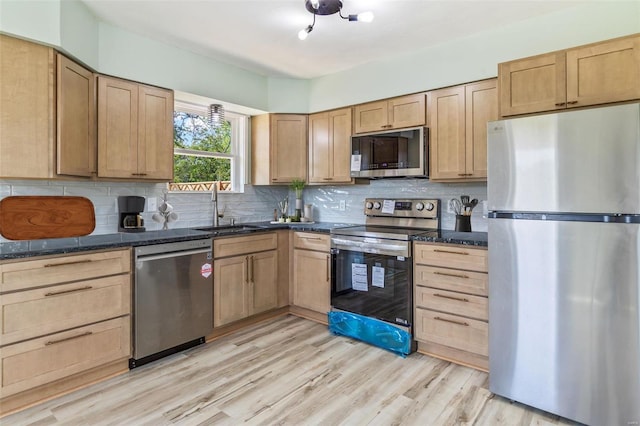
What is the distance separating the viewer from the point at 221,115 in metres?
3.59

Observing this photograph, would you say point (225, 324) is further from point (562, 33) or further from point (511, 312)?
point (562, 33)

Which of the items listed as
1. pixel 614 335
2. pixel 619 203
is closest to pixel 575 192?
pixel 619 203

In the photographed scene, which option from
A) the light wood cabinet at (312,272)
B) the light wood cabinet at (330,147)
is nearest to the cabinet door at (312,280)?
the light wood cabinet at (312,272)

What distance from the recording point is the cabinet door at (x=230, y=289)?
300 cm

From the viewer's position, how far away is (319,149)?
12.5 feet

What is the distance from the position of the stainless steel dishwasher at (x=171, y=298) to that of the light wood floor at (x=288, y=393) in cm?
13

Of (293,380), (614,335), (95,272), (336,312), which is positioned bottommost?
(293,380)

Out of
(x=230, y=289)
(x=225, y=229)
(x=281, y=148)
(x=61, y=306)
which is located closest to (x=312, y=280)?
(x=230, y=289)

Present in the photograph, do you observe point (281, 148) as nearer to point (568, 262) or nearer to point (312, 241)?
point (312, 241)

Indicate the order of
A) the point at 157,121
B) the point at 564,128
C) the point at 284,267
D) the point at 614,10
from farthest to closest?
the point at 284,267, the point at 157,121, the point at 614,10, the point at 564,128

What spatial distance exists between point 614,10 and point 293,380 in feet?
10.5

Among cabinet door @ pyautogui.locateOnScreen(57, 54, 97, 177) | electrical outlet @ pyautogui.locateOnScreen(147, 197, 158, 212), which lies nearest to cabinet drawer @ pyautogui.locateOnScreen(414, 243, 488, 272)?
electrical outlet @ pyautogui.locateOnScreen(147, 197, 158, 212)

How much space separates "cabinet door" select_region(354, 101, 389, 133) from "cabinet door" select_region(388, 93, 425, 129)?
6 centimetres

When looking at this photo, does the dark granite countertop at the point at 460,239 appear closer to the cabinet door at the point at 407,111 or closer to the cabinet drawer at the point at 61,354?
the cabinet door at the point at 407,111
